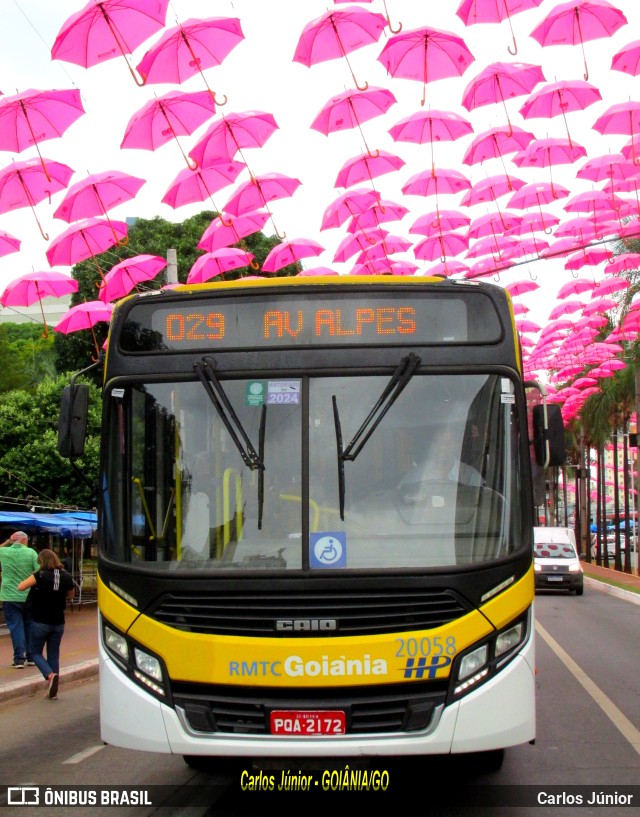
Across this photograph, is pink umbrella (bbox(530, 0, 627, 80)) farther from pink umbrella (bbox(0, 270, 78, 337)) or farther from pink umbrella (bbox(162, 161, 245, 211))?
pink umbrella (bbox(0, 270, 78, 337))

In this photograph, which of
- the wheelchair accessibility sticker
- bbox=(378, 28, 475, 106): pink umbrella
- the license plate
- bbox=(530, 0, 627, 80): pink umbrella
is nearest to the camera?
the license plate

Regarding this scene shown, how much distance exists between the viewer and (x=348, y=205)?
1841 centimetres

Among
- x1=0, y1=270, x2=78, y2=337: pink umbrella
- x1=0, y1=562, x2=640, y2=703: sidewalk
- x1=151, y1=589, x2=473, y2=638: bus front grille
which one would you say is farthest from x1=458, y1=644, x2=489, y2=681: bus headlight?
x1=0, y1=270, x2=78, y2=337: pink umbrella

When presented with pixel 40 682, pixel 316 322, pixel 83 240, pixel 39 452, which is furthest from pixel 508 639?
pixel 39 452

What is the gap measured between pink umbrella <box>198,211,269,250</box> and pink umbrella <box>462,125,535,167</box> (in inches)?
145

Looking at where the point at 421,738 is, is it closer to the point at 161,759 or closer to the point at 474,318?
the point at 474,318

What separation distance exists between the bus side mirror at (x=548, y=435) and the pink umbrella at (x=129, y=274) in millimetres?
13277

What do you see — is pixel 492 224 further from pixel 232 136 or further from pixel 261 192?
pixel 232 136

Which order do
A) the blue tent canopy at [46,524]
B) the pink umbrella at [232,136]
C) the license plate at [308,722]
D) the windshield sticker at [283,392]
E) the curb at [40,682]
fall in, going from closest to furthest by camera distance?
the license plate at [308,722] < the windshield sticker at [283,392] < the curb at [40,682] < the pink umbrella at [232,136] < the blue tent canopy at [46,524]

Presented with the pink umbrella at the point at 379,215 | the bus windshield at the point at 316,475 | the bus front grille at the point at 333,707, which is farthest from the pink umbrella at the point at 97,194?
the bus front grille at the point at 333,707

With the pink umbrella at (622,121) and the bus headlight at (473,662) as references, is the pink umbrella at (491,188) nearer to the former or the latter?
the pink umbrella at (622,121)

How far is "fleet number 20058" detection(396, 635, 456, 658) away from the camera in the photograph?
19.2 feet

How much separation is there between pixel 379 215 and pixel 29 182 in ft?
20.7

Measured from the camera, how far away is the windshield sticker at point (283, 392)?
6.36 m
